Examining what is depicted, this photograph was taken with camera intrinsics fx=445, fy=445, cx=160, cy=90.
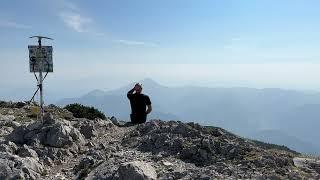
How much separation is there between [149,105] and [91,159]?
27.9 feet

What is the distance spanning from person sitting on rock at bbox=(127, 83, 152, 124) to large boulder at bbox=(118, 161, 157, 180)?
33.3ft

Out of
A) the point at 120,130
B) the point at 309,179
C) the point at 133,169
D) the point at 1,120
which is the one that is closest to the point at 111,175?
the point at 133,169

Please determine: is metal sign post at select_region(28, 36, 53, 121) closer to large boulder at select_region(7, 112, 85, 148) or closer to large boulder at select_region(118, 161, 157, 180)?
large boulder at select_region(7, 112, 85, 148)

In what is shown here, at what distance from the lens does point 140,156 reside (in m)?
16.3

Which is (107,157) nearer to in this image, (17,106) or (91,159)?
(91,159)

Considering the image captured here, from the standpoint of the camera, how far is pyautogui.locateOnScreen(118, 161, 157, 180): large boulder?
45.1ft

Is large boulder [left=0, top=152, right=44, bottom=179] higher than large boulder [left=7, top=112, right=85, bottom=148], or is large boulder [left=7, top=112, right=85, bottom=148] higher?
large boulder [left=7, top=112, right=85, bottom=148]

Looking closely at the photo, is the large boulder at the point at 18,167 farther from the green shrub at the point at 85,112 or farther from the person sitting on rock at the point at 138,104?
the green shrub at the point at 85,112

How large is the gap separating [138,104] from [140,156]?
8393mm

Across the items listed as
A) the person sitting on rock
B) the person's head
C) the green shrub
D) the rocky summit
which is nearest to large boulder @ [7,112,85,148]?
the rocky summit

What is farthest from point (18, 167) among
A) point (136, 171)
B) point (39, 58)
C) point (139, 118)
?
point (139, 118)

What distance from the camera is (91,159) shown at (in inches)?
644

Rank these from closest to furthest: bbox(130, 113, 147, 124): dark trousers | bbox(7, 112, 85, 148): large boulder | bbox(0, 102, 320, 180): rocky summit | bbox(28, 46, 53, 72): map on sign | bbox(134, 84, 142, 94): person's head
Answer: bbox(0, 102, 320, 180): rocky summit → bbox(7, 112, 85, 148): large boulder → bbox(28, 46, 53, 72): map on sign → bbox(134, 84, 142, 94): person's head → bbox(130, 113, 147, 124): dark trousers

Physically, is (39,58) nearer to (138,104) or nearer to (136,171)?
(138,104)
